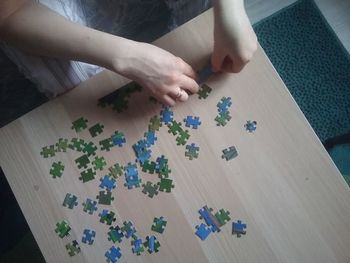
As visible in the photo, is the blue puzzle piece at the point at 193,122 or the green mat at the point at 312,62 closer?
the blue puzzle piece at the point at 193,122

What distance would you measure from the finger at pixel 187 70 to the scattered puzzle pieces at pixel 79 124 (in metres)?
0.24

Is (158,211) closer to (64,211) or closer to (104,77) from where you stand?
(64,211)

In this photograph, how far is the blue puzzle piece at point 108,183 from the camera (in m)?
0.77

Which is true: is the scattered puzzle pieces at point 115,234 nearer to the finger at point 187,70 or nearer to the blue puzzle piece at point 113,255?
the blue puzzle piece at point 113,255

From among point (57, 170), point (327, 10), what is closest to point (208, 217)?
point (57, 170)

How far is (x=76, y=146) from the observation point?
0.79m

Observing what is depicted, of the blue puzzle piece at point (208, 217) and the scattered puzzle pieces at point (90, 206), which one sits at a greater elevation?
the scattered puzzle pieces at point (90, 206)

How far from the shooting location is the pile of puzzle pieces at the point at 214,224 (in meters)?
0.74

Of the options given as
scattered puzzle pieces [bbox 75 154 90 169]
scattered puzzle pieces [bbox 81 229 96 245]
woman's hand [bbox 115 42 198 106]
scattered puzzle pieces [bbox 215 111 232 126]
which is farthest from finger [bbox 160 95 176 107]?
scattered puzzle pieces [bbox 81 229 96 245]

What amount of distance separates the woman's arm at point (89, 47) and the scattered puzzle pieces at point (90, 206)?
270 mm

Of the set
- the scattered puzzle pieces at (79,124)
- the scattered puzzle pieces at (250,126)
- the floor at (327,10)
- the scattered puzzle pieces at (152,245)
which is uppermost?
the floor at (327,10)

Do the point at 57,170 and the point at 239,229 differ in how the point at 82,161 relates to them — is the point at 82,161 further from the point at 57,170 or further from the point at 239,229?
the point at 239,229

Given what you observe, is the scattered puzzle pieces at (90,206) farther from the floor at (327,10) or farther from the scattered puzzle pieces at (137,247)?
the floor at (327,10)

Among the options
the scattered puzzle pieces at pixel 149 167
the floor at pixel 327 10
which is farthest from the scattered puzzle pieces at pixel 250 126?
the floor at pixel 327 10
